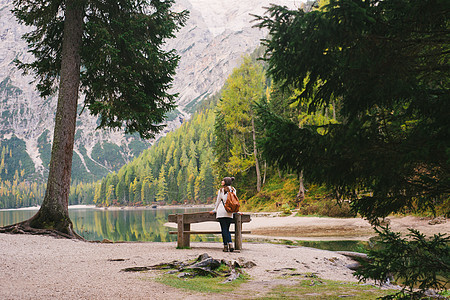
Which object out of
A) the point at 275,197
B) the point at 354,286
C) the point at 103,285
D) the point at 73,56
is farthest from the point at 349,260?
the point at 275,197

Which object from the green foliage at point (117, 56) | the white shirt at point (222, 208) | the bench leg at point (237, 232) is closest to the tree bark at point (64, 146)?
the green foliage at point (117, 56)

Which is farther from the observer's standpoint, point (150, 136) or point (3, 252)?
point (150, 136)

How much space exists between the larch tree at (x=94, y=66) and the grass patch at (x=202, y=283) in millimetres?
7377

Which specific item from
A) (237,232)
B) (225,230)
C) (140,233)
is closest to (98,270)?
(225,230)

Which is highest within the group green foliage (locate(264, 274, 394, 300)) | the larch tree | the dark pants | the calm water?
the larch tree

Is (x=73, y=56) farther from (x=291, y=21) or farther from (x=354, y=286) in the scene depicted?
(x=354, y=286)

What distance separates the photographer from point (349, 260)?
9.28 meters

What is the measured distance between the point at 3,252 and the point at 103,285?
4.41 m

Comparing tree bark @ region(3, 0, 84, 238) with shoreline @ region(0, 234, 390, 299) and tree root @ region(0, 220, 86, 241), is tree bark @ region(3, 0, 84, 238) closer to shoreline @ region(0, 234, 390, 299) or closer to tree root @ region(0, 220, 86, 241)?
tree root @ region(0, 220, 86, 241)

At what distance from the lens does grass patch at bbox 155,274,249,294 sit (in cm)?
487

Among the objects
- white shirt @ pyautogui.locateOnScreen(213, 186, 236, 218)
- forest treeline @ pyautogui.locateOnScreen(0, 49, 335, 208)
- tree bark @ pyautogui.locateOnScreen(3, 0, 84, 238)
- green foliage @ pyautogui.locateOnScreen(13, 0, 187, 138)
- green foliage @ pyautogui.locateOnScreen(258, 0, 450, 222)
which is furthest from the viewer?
forest treeline @ pyautogui.locateOnScreen(0, 49, 335, 208)

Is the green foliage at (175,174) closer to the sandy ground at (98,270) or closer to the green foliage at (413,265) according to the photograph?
the sandy ground at (98,270)

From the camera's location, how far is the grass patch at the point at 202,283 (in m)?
4.87

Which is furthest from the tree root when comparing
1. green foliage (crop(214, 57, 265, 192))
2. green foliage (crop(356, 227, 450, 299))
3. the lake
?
green foliage (crop(214, 57, 265, 192))
